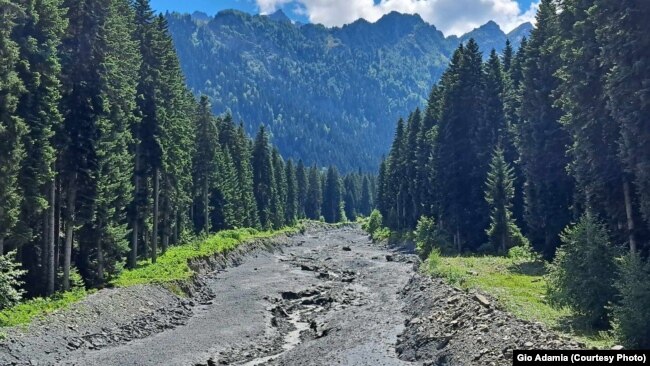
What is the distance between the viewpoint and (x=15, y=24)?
28031mm

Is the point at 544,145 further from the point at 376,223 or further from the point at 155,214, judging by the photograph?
the point at 376,223

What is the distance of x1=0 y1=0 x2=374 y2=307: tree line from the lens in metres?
28.5

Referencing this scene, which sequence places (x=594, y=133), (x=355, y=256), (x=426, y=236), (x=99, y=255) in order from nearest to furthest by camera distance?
1. (x=594, y=133)
2. (x=99, y=255)
3. (x=426, y=236)
4. (x=355, y=256)

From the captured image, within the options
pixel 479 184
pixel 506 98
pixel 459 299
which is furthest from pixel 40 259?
pixel 506 98

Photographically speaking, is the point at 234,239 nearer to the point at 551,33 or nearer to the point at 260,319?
the point at 260,319

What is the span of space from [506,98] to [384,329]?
4079 centimetres

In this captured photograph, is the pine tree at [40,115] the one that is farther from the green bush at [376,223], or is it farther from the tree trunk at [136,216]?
the green bush at [376,223]

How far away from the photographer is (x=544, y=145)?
46125 mm

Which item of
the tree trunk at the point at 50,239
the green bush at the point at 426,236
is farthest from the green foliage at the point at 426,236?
the tree trunk at the point at 50,239

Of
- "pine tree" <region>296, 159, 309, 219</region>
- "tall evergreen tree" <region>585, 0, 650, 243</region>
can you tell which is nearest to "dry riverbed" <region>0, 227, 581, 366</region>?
"tall evergreen tree" <region>585, 0, 650, 243</region>

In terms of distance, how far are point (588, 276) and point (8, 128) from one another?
90.9ft

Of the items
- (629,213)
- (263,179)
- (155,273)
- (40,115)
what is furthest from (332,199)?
(629,213)

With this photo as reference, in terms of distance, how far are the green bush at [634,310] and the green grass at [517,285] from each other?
0.66m

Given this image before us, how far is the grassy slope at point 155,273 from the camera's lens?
86.7ft
